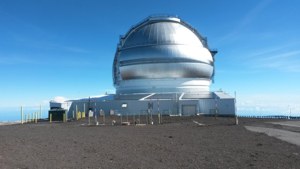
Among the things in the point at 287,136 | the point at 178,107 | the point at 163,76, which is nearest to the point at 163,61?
the point at 163,76

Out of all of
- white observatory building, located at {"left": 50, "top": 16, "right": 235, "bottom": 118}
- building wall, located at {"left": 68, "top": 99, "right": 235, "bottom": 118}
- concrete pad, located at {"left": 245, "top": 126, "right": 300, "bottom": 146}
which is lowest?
concrete pad, located at {"left": 245, "top": 126, "right": 300, "bottom": 146}

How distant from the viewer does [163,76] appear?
55281mm

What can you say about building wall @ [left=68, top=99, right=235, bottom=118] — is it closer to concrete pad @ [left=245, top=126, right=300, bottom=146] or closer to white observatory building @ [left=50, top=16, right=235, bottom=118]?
white observatory building @ [left=50, top=16, right=235, bottom=118]

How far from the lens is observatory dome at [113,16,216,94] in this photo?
55125 mm

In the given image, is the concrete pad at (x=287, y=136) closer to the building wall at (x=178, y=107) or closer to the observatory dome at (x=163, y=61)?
the building wall at (x=178, y=107)

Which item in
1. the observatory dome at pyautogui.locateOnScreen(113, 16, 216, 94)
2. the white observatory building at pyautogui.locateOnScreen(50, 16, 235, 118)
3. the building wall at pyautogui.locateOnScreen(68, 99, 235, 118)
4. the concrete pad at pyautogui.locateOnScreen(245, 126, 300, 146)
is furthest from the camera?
the observatory dome at pyautogui.locateOnScreen(113, 16, 216, 94)

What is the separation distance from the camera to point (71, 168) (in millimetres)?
10094

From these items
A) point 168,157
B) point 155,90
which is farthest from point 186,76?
point 168,157

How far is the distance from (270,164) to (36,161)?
740cm

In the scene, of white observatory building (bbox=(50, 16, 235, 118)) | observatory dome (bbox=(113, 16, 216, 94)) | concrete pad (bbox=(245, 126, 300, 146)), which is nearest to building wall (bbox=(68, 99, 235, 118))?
white observatory building (bbox=(50, 16, 235, 118))

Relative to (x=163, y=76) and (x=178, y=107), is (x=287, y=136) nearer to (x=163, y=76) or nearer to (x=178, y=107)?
(x=178, y=107)

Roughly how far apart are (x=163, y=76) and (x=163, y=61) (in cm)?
240

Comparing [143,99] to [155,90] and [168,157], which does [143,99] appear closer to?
[155,90]

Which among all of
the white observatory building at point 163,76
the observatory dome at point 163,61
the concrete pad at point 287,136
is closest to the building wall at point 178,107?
the white observatory building at point 163,76
